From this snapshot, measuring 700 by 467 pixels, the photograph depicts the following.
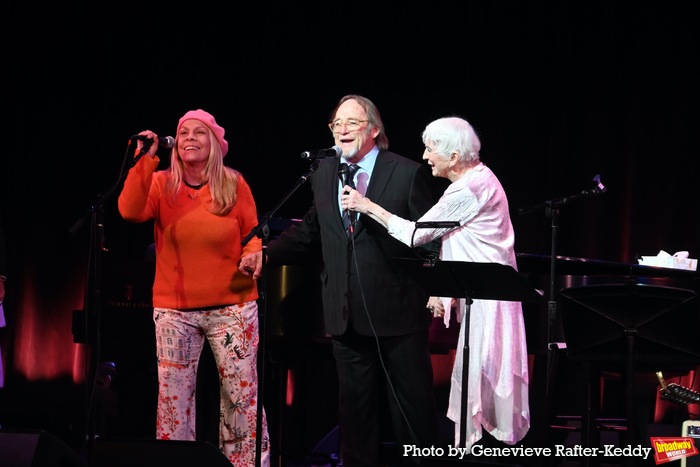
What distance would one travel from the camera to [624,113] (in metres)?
6.55

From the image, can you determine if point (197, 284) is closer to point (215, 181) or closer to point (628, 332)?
point (215, 181)

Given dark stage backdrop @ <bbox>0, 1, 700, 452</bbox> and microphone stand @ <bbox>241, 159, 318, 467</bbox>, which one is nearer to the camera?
microphone stand @ <bbox>241, 159, 318, 467</bbox>

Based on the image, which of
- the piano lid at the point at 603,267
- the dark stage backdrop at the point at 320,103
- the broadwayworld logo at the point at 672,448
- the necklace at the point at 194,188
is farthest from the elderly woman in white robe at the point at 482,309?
the dark stage backdrop at the point at 320,103

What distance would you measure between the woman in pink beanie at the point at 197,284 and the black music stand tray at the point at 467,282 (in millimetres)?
856

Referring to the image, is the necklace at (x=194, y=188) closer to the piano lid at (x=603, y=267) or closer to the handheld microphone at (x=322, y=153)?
the handheld microphone at (x=322, y=153)

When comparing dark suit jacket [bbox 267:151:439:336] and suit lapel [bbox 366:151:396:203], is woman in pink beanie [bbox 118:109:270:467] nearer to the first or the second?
dark suit jacket [bbox 267:151:439:336]

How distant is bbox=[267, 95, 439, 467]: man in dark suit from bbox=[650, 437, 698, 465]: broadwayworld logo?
0.94 meters

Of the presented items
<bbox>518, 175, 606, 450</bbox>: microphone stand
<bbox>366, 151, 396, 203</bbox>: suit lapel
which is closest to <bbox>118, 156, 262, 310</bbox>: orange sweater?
<bbox>366, 151, 396, 203</bbox>: suit lapel

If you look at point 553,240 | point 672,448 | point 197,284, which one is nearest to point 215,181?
point 197,284

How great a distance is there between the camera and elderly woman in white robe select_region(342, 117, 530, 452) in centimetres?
387

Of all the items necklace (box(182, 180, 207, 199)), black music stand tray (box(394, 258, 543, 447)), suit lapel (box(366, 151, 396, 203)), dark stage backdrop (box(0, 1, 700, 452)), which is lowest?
black music stand tray (box(394, 258, 543, 447))

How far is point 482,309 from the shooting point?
3.98 m

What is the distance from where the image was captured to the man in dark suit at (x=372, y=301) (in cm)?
394

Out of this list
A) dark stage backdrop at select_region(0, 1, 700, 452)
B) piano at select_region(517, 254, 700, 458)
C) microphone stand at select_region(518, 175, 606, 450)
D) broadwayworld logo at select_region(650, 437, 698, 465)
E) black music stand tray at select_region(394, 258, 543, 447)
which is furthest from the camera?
dark stage backdrop at select_region(0, 1, 700, 452)
